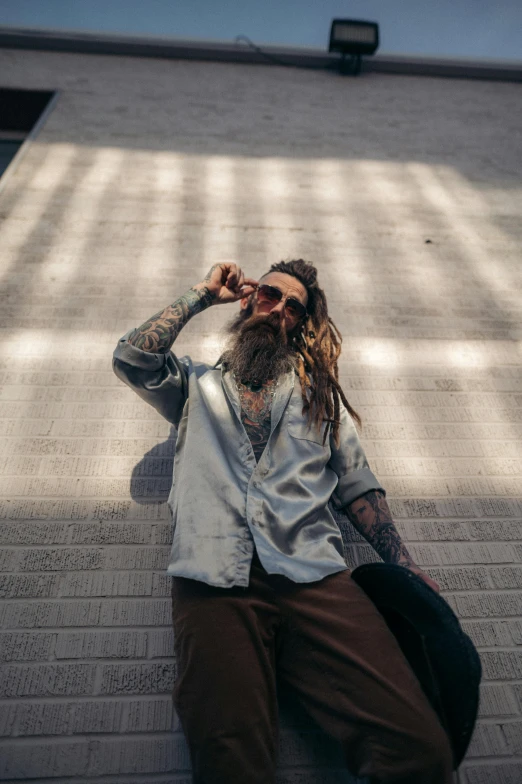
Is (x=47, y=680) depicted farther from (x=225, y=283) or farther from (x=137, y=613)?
(x=225, y=283)

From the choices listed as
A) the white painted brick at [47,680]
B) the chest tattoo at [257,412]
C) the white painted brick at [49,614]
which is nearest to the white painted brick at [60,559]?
the white painted brick at [49,614]

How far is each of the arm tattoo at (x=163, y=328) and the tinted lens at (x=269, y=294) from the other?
1.06 ft

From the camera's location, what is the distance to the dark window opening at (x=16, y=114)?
4051mm

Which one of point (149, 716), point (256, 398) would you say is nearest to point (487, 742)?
point (149, 716)

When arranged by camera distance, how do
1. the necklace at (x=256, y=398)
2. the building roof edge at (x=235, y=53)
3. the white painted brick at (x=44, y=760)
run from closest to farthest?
1. the white painted brick at (x=44, y=760)
2. the necklace at (x=256, y=398)
3. the building roof edge at (x=235, y=53)

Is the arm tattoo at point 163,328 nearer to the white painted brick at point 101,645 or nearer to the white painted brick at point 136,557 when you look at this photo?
the white painted brick at point 136,557

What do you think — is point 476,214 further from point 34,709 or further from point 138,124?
point 34,709

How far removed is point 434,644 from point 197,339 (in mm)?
1648

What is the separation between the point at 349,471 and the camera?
61.1 inches

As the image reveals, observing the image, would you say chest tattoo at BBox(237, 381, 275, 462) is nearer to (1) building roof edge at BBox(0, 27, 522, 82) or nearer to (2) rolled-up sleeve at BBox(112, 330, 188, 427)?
(2) rolled-up sleeve at BBox(112, 330, 188, 427)

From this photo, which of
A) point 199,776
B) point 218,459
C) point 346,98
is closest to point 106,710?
point 199,776

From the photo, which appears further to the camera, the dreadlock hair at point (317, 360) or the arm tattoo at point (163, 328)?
the dreadlock hair at point (317, 360)

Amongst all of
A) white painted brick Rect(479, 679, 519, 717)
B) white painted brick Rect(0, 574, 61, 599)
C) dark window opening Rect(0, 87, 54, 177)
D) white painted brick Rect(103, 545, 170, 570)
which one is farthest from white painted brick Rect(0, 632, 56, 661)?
dark window opening Rect(0, 87, 54, 177)

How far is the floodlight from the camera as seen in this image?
4652 millimetres
